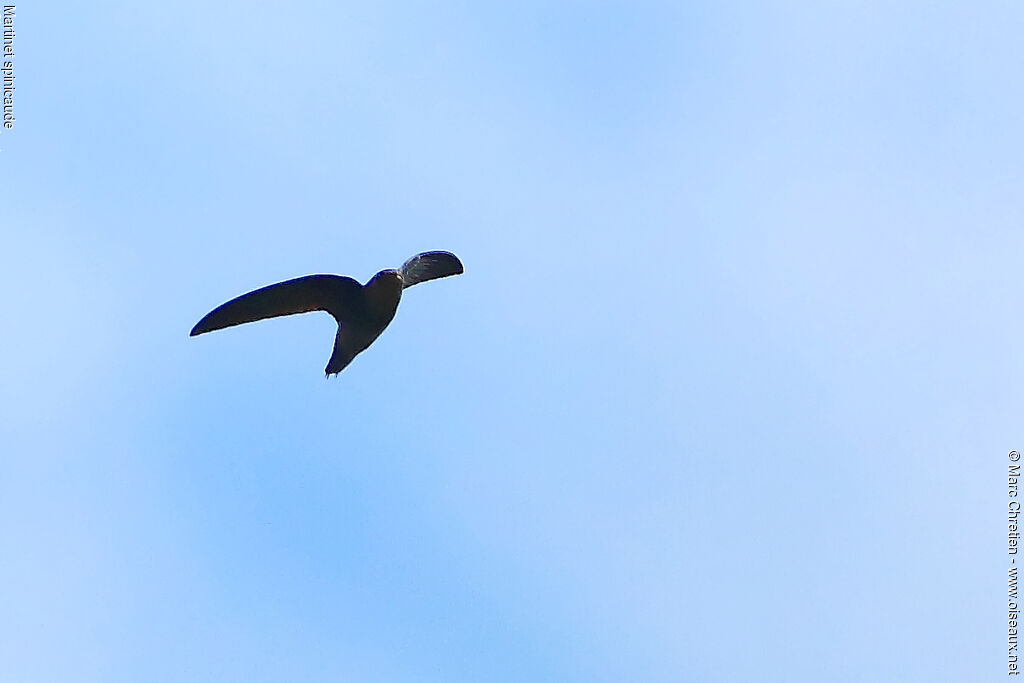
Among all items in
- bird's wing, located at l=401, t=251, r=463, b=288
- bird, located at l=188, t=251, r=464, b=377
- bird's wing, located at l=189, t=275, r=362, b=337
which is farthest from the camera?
bird's wing, located at l=401, t=251, r=463, b=288

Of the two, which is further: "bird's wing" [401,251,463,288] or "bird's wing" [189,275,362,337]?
"bird's wing" [401,251,463,288]

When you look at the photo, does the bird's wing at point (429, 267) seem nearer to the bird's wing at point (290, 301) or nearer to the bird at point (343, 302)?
the bird at point (343, 302)

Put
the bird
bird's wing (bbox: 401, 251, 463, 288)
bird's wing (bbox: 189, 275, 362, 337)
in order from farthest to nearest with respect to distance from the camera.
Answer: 1. bird's wing (bbox: 401, 251, 463, 288)
2. the bird
3. bird's wing (bbox: 189, 275, 362, 337)

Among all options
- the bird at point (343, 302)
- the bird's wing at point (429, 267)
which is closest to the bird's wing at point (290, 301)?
the bird at point (343, 302)

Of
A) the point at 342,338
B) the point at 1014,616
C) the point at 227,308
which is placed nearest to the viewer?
the point at 227,308

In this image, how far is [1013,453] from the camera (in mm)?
27984

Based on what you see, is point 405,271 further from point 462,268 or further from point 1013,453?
point 1013,453

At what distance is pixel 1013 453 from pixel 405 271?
1265cm

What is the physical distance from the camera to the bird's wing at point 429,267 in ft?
75.8

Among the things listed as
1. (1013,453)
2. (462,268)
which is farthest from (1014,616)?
(462,268)

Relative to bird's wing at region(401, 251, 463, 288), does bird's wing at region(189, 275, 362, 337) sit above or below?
below

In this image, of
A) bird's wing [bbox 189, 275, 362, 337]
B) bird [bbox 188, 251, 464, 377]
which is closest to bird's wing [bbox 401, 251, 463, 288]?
bird [bbox 188, 251, 464, 377]

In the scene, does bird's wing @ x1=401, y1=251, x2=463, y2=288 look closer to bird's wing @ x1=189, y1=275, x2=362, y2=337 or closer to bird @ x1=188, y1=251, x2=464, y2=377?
bird @ x1=188, y1=251, x2=464, y2=377

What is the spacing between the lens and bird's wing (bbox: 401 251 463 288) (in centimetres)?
2309
